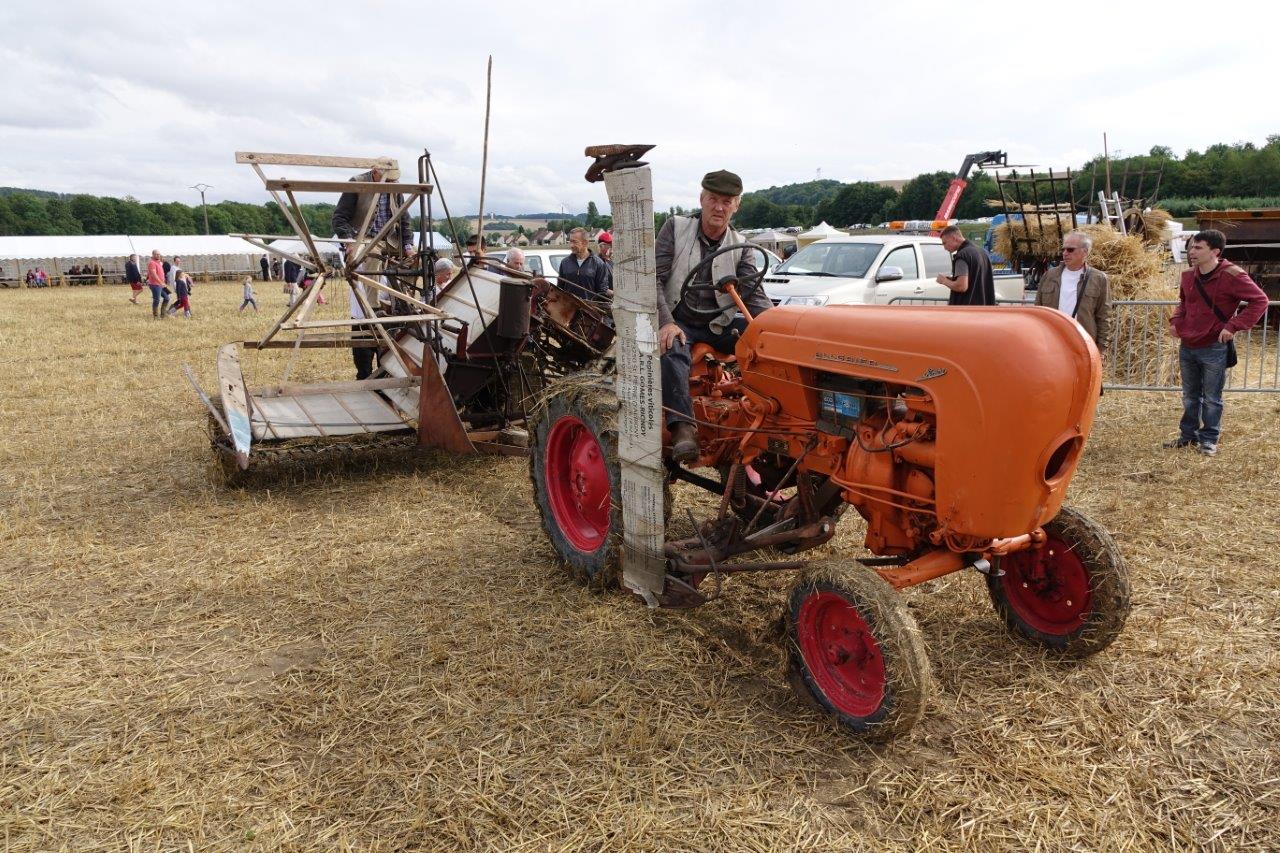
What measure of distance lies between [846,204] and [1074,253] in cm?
6336

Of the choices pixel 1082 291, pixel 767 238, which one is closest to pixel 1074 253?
pixel 1082 291

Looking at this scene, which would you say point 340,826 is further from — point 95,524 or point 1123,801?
point 95,524

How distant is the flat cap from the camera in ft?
11.2

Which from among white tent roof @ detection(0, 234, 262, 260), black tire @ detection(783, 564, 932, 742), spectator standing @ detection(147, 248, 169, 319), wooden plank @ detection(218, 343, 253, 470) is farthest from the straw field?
white tent roof @ detection(0, 234, 262, 260)

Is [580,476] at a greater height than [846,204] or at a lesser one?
lesser

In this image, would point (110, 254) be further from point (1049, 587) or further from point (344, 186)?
point (1049, 587)

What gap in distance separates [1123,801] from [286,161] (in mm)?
5159

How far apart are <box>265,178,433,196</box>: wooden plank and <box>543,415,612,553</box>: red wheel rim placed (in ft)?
7.35

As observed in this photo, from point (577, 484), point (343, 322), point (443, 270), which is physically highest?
point (443, 270)

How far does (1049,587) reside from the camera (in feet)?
9.97

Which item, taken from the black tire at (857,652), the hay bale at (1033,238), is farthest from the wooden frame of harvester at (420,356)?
the hay bale at (1033,238)

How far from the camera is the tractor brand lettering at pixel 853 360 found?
2.59 metres

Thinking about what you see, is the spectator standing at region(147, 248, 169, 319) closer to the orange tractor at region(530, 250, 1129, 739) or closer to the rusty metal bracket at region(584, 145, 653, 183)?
the orange tractor at region(530, 250, 1129, 739)

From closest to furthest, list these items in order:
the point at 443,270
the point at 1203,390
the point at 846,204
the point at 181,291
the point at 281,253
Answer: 1. the point at 281,253
2. the point at 1203,390
3. the point at 443,270
4. the point at 181,291
5. the point at 846,204
